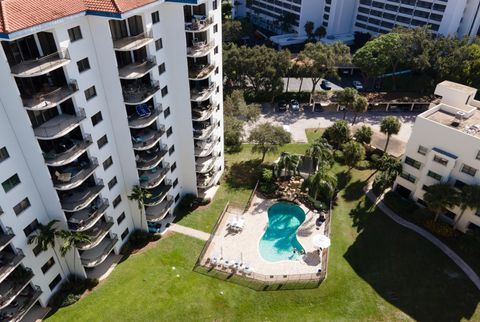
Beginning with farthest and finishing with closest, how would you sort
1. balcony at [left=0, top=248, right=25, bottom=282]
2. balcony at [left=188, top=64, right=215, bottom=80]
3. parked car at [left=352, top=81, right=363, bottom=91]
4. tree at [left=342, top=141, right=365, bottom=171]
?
1. parked car at [left=352, top=81, right=363, bottom=91]
2. tree at [left=342, top=141, right=365, bottom=171]
3. balcony at [left=188, top=64, right=215, bottom=80]
4. balcony at [left=0, top=248, right=25, bottom=282]

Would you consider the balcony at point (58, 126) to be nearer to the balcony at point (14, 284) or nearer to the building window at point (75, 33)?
the building window at point (75, 33)

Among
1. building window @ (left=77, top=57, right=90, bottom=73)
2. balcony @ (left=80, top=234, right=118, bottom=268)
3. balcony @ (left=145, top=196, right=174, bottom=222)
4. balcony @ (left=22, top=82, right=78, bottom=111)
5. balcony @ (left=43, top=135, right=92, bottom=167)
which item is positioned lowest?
balcony @ (left=80, top=234, right=118, bottom=268)

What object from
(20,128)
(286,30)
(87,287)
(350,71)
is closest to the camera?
(20,128)

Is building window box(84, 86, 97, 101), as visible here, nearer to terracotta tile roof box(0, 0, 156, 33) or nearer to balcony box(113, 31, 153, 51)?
balcony box(113, 31, 153, 51)

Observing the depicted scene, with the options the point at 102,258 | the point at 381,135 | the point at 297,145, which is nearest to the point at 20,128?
the point at 102,258

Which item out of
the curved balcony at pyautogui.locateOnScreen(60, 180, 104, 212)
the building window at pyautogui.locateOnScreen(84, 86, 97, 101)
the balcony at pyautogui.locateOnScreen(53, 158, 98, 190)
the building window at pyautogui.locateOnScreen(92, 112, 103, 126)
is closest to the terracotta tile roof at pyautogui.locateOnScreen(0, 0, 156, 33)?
the building window at pyautogui.locateOnScreen(84, 86, 97, 101)

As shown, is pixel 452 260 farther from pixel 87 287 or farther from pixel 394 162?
pixel 87 287

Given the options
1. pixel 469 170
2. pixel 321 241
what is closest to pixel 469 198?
pixel 469 170
